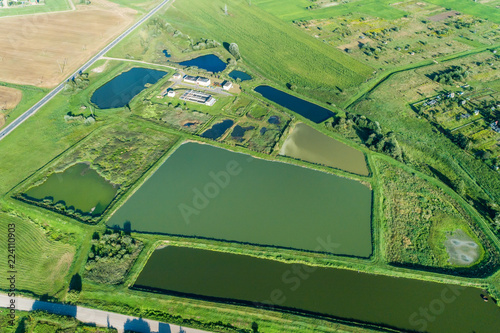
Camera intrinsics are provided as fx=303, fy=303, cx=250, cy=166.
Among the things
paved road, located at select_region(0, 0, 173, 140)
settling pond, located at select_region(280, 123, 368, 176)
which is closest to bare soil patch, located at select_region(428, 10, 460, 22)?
settling pond, located at select_region(280, 123, 368, 176)

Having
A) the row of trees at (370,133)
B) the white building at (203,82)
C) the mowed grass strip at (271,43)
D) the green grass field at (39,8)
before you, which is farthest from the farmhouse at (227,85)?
the green grass field at (39,8)

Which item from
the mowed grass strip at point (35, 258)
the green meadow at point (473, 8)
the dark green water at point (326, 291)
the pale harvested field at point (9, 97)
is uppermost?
the green meadow at point (473, 8)

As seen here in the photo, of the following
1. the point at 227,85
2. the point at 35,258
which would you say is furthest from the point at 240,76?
the point at 35,258

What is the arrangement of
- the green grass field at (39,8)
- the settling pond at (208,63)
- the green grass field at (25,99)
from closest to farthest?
the green grass field at (25,99), the settling pond at (208,63), the green grass field at (39,8)

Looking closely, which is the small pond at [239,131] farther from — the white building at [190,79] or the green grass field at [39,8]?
the green grass field at [39,8]

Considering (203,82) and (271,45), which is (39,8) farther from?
(271,45)

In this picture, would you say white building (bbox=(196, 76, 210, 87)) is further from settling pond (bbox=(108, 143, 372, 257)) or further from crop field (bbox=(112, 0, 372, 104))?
settling pond (bbox=(108, 143, 372, 257))

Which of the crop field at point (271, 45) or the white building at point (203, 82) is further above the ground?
the crop field at point (271, 45)
